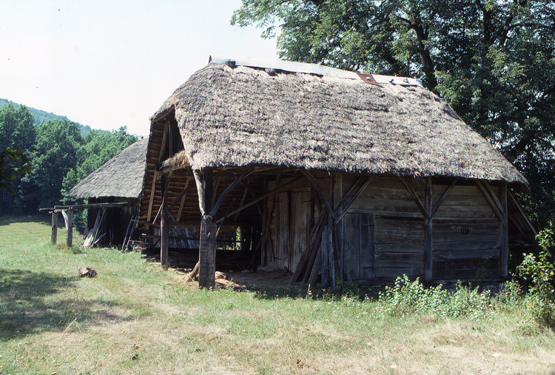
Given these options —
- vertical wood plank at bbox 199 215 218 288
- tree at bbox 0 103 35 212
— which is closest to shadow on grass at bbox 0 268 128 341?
vertical wood plank at bbox 199 215 218 288

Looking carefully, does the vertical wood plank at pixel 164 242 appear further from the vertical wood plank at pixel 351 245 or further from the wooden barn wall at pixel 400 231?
the vertical wood plank at pixel 351 245

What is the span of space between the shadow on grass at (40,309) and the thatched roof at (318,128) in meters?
2.95

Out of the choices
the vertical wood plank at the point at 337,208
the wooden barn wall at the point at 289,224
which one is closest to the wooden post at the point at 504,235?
the vertical wood plank at the point at 337,208

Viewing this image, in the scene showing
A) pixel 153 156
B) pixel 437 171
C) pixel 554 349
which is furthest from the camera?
pixel 153 156

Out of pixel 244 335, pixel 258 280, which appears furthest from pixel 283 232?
pixel 244 335

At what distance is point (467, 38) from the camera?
17625 mm

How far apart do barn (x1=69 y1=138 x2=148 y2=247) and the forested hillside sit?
20.7m

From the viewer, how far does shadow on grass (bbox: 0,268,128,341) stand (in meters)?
6.27

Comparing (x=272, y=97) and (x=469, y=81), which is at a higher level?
(x=469, y=81)

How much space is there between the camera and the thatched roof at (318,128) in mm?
8914

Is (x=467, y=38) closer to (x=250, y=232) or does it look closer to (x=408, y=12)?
(x=408, y=12)

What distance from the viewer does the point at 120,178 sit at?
20656 millimetres

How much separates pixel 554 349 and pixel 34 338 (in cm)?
626

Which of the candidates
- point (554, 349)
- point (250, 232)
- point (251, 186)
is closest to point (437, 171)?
point (554, 349)
